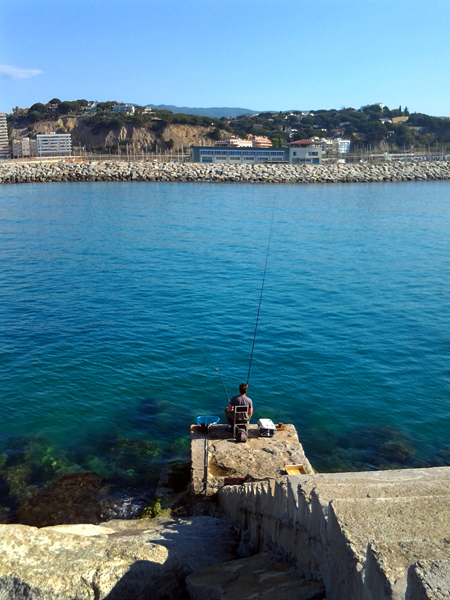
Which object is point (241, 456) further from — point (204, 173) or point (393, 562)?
point (204, 173)

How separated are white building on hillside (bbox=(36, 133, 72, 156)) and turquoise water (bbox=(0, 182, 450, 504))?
93.7m

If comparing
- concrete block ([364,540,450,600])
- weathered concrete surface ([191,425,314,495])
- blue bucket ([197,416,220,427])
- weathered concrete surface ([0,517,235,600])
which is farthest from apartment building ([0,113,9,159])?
concrete block ([364,540,450,600])

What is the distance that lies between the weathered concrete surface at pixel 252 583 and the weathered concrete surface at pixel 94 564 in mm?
276

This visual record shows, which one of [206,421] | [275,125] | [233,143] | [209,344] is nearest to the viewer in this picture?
[206,421]

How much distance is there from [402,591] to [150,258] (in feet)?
77.4

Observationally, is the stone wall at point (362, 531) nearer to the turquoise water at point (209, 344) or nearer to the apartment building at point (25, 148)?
the turquoise water at point (209, 344)

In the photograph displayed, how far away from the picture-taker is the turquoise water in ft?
32.0

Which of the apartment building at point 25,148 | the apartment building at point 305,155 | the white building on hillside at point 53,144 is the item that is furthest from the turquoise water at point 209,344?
the apartment building at point 25,148

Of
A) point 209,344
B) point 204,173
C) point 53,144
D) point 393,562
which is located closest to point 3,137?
point 53,144

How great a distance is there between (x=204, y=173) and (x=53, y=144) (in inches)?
2397

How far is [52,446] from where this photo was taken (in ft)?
31.0

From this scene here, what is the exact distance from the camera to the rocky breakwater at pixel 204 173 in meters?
69.9

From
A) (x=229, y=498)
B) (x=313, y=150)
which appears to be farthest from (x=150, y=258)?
(x=313, y=150)

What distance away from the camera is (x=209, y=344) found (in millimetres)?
14070
